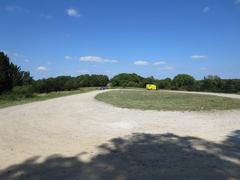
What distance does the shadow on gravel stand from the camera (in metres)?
4.65

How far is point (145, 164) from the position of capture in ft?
17.3

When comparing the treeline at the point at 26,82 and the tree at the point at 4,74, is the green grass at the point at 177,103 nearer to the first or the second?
the treeline at the point at 26,82

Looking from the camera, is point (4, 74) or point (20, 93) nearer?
point (20, 93)

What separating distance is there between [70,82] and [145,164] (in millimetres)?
56364

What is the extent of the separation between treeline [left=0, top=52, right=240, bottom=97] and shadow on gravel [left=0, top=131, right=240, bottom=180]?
28480 mm

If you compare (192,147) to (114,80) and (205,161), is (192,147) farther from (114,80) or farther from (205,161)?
(114,80)

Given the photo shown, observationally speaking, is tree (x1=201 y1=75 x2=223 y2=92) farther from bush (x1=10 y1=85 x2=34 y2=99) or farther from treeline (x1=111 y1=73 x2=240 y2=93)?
bush (x1=10 y1=85 x2=34 y2=99)

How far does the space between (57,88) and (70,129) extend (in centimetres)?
4732

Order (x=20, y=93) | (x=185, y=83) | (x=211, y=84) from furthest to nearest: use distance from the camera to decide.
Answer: (x=185, y=83) < (x=211, y=84) < (x=20, y=93)

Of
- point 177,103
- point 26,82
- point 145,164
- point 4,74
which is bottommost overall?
point 145,164

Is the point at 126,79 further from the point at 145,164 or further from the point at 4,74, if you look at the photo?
the point at 145,164

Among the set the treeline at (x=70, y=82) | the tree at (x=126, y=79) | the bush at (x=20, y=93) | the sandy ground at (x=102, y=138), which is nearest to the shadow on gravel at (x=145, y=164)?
the sandy ground at (x=102, y=138)

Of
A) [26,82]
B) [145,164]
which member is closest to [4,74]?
[26,82]

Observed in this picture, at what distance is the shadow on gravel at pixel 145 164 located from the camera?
465 centimetres
